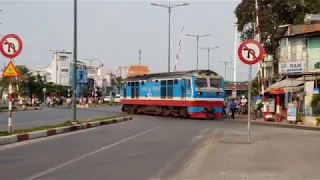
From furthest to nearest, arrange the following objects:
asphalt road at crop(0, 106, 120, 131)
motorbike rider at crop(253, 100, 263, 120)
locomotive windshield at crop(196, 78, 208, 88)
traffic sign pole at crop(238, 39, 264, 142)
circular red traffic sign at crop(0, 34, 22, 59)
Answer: motorbike rider at crop(253, 100, 263, 120) < locomotive windshield at crop(196, 78, 208, 88) < asphalt road at crop(0, 106, 120, 131) < circular red traffic sign at crop(0, 34, 22, 59) < traffic sign pole at crop(238, 39, 264, 142)

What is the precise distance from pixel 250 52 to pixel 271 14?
109 feet

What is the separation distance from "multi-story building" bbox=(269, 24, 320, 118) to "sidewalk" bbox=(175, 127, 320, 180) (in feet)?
50.5

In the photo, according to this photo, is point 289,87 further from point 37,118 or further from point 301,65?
point 37,118

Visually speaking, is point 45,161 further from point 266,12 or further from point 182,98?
point 266,12

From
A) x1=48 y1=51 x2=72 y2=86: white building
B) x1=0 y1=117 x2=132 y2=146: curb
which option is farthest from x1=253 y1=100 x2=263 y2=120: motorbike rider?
x1=48 y1=51 x2=72 y2=86: white building

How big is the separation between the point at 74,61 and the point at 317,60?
1766cm

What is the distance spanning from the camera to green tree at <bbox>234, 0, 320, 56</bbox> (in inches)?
1815

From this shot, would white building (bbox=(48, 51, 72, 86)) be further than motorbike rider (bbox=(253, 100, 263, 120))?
Yes

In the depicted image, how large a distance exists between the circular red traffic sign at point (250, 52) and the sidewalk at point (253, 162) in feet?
8.66

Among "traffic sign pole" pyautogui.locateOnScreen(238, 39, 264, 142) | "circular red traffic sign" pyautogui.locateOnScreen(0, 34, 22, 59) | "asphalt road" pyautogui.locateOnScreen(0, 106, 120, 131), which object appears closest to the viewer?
"traffic sign pole" pyautogui.locateOnScreen(238, 39, 264, 142)

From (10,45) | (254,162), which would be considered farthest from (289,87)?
(254,162)

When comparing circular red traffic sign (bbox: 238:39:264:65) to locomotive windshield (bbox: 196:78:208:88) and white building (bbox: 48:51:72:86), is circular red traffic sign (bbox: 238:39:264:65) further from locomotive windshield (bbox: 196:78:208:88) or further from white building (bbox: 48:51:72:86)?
white building (bbox: 48:51:72:86)

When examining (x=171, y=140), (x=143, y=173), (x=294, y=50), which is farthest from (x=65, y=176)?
(x=294, y=50)

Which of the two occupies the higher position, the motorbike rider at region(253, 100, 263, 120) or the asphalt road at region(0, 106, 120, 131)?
the motorbike rider at region(253, 100, 263, 120)
